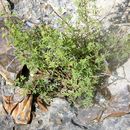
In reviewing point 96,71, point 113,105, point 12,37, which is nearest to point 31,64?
point 12,37

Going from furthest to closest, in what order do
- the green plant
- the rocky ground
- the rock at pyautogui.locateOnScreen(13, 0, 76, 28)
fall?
the rock at pyautogui.locateOnScreen(13, 0, 76, 28)
the rocky ground
the green plant

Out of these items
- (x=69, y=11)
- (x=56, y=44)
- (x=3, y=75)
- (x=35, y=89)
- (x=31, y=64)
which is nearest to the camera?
(x=56, y=44)

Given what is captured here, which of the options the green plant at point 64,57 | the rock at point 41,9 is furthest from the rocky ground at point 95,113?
the rock at point 41,9

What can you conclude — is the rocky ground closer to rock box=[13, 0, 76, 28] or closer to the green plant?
the green plant

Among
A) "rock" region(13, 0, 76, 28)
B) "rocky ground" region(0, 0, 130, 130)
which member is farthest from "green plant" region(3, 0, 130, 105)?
"rock" region(13, 0, 76, 28)

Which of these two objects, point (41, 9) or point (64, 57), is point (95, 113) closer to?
point (64, 57)

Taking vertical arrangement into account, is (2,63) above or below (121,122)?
above

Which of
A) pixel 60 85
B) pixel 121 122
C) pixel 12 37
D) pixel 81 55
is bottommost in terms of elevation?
pixel 121 122

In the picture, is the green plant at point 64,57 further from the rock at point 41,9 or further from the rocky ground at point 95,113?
the rock at point 41,9

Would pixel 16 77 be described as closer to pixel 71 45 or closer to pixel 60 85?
pixel 60 85

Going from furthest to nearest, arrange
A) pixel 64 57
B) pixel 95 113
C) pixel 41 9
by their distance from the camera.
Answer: pixel 41 9 < pixel 95 113 < pixel 64 57

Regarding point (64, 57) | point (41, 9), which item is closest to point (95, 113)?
point (64, 57)
